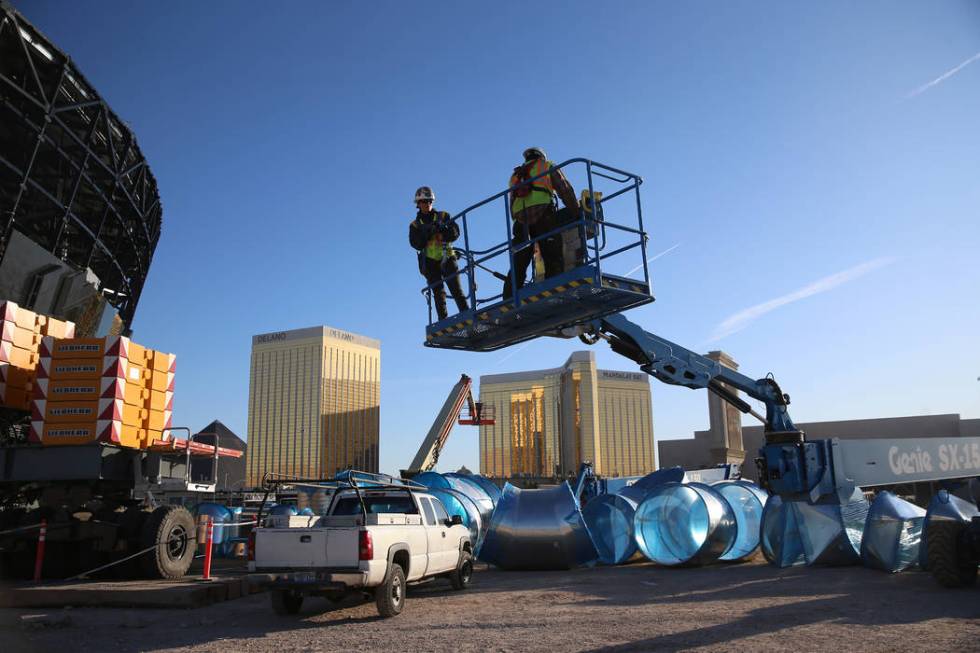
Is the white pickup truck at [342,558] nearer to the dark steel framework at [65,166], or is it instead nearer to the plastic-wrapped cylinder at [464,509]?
the plastic-wrapped cylinder at [464,509]

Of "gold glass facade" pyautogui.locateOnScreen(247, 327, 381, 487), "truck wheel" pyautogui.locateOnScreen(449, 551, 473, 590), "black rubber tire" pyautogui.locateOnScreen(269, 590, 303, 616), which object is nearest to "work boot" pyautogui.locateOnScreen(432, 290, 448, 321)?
"truck wheel" pyautogui.locateOnScreen(449, 551, 473, 590)

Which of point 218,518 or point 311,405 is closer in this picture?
point 218,518

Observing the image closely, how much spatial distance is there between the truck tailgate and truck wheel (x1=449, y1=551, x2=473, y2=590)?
10.8ft

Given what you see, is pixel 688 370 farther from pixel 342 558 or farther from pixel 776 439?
pixel 342 558

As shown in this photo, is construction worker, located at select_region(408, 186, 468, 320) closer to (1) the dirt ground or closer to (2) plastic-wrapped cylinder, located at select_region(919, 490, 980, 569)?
(1) the dirt ground

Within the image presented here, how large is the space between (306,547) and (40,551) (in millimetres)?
5834

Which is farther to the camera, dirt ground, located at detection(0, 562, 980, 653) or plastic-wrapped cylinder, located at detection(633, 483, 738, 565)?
plastic-wrapped cylinder, located at detection(633, 483, 738, 565)

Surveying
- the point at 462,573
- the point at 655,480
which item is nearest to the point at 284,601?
the point at 462,573

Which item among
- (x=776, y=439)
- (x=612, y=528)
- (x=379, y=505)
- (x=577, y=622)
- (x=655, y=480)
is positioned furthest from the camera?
(x=655, y=480)

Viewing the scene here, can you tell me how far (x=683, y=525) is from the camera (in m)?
14.1

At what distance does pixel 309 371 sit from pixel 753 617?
60122mm

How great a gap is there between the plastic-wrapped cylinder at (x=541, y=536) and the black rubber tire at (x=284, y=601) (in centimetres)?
607

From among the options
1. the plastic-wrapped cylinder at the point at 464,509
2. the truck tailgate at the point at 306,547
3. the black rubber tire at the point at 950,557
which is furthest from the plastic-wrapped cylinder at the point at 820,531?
the truck tailgate at the point at 306,547

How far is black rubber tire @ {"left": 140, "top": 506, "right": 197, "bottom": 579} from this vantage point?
11.5 metres
